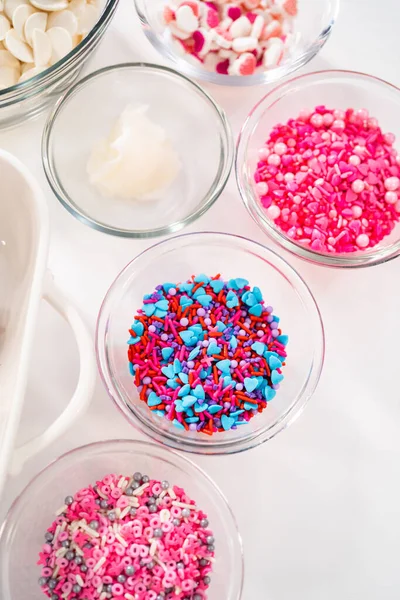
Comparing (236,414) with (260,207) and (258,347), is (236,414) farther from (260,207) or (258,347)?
(260,207)

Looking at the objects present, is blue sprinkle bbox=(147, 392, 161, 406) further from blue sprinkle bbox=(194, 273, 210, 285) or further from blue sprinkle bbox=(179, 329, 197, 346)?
blue sprinkle bbox=(194, 273, 210, 285)

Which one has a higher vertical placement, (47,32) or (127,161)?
(47,32)

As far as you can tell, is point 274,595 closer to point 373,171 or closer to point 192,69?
point 373,171

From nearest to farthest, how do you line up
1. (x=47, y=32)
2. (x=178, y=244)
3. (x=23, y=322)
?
1. (x=23, y=322)
2. (x=47, y=32)
3. (x=178, y=244)

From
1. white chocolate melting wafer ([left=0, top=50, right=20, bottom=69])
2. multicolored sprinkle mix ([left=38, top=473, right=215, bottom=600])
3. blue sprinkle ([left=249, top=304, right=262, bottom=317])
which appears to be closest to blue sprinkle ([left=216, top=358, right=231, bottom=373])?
blue sprinkle ([left=249, top=304, right=262, bottom=317])

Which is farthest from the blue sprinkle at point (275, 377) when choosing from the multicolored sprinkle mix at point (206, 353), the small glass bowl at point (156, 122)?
the small glass bowl at point (156, 122)

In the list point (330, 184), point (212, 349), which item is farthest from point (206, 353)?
point (330, 184)

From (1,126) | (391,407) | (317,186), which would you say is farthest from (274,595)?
(1,126)
